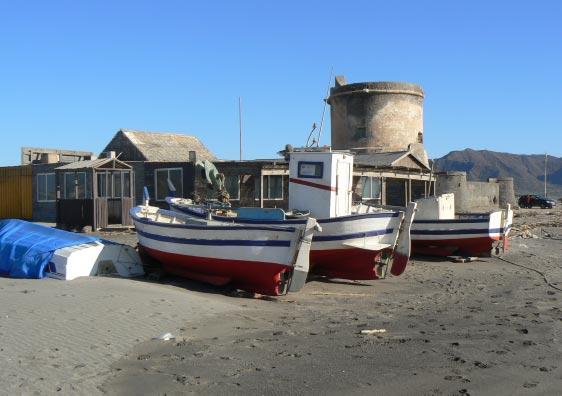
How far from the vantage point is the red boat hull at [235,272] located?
38.0ft

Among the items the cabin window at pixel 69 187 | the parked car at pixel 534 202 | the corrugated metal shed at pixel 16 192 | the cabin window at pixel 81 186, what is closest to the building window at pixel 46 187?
the corrugated metal shed at pixel 16 192

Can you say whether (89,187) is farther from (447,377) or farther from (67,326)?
(447,377)

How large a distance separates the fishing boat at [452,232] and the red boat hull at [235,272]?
8405 mm

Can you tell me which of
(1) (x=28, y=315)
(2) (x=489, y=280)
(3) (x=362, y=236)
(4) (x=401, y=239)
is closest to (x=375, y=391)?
(1) (x=28, y=315)

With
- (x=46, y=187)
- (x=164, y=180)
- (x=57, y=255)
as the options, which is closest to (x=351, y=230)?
(x=57, y=255)

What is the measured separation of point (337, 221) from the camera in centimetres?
1327

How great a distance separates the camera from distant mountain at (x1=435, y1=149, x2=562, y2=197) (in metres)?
144

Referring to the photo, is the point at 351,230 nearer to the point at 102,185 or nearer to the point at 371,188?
the point at 102,185

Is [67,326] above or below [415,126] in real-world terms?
below

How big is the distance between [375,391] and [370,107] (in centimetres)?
3780

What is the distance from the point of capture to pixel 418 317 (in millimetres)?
10195

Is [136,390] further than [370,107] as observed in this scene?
No

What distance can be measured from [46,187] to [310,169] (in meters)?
16.3

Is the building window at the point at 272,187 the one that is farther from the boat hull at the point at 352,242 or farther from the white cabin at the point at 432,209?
the boat hull at the point at 352,242
